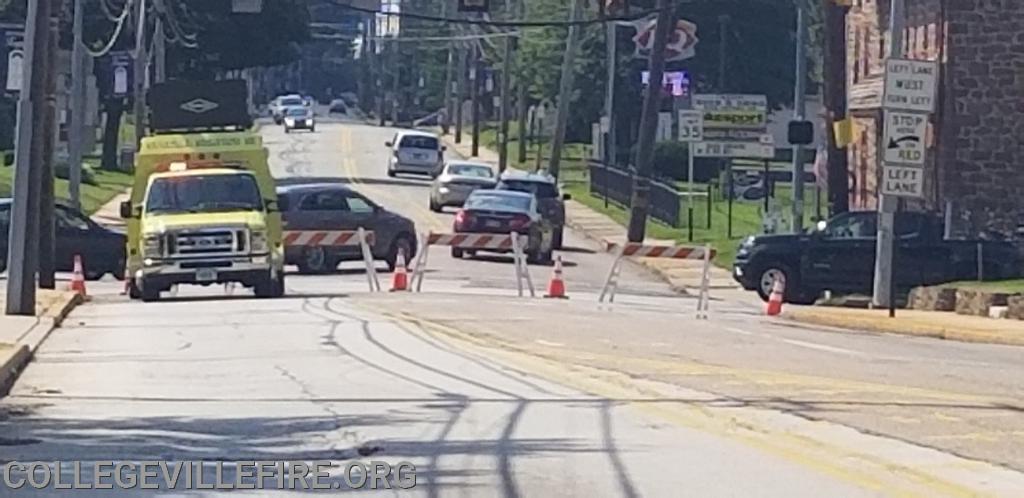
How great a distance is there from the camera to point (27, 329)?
2491cm

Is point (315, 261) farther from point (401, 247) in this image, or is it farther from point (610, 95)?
point (610, 95)

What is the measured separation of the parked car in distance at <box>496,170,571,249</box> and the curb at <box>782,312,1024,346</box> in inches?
740

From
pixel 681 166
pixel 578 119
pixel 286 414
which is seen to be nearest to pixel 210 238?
pixel 286 414

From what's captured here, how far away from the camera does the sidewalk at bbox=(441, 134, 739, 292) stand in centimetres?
4425

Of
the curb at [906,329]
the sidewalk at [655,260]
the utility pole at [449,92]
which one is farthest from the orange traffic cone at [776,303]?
the utility pole at [449,92]

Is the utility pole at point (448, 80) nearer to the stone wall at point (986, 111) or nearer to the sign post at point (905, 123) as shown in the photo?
the stone wall at point (986, 111)

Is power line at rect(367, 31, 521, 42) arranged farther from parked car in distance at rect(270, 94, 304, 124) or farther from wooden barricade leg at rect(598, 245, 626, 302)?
wooden barricade leg at rect(598, 245, 626, 302)

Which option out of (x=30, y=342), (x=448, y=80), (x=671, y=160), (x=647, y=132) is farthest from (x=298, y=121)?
(x=30, y=342)

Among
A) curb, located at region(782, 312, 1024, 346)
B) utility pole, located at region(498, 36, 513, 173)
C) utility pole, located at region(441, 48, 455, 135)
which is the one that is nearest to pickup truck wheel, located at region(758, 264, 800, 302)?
curb, located at region(782, 312, 1024, 346)

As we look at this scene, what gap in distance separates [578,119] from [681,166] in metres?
15.6

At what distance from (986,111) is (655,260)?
8068 millimetres

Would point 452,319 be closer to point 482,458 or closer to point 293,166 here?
point 482,458

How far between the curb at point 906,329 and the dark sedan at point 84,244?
14103mm

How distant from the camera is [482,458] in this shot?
1316cm
